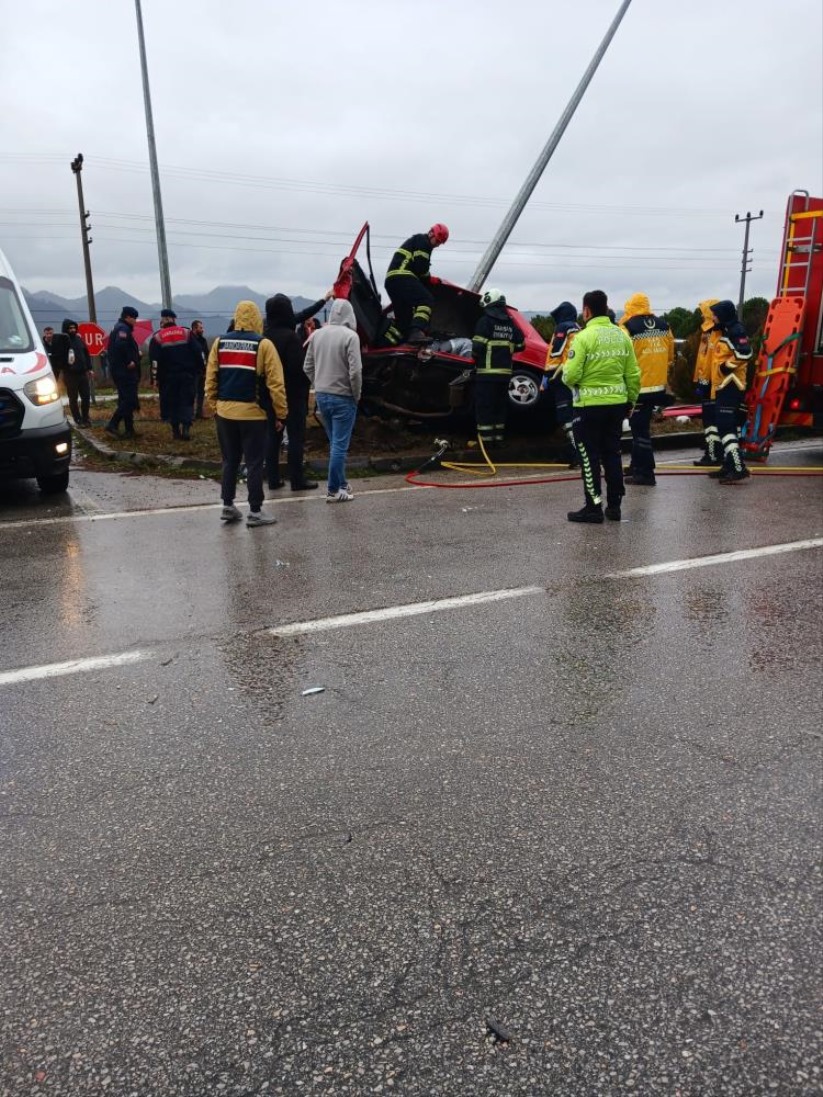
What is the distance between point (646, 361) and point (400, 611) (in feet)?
17.2

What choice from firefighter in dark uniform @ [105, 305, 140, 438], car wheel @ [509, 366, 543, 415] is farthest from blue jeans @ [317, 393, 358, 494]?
firefighter in dark uniform @ [105, 305, 140, 438]

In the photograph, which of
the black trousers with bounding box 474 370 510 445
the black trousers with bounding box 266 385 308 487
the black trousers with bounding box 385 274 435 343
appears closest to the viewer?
the black trousers with bounding box 266 385 308 487

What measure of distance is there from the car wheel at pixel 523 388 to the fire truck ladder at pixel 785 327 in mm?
2583

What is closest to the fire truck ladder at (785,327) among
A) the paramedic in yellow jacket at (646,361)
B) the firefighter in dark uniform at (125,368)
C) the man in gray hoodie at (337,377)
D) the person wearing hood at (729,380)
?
the person wearing hood at (729,380)

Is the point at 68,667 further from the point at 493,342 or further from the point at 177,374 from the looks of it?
the point at 177,374

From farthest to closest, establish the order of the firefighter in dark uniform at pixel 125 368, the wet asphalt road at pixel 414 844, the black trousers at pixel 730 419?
the firefighter in dark uniform at pixel 125 368, the black trousers at pixel 730 419, the wet asphalt road at pixel 414 844

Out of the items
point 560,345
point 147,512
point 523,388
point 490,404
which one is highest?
point 560,345

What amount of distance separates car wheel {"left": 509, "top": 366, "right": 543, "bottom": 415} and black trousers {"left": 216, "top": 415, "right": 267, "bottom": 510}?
4388mm

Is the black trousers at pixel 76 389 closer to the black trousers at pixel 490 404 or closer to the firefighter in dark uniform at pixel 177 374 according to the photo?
the firefighter in dark uniform at pixel 177 374

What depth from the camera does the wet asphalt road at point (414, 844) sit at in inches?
77.4

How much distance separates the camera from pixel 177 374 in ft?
40.8

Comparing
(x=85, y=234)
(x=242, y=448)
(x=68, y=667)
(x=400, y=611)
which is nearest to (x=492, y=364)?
(x=242, y=448)

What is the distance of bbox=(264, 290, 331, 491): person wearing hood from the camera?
28.1 feet

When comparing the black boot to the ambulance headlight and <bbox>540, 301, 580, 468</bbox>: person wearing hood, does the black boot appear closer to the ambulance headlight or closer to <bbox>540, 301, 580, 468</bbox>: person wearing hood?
<bbox>540, 301, 580, 468</bbox>: person wearing hood
